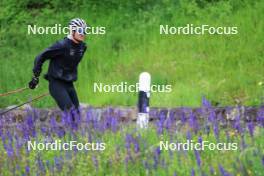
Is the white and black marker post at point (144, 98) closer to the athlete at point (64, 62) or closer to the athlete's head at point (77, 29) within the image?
the athlete at point (64, 62)

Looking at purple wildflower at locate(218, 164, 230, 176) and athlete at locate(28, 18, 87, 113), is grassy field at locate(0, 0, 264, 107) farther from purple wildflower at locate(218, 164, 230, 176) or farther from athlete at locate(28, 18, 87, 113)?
purple wildflower at locate(218, 164, 230, 176)

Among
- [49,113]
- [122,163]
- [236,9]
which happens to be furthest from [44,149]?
[236,9]

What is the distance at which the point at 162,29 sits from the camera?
14.9m

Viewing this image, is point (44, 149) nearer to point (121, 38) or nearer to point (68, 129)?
point (68, 129)

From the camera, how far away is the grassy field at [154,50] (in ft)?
42.9

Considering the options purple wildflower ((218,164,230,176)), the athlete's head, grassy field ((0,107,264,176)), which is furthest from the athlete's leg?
purple wildflower ((218,164,230,176))

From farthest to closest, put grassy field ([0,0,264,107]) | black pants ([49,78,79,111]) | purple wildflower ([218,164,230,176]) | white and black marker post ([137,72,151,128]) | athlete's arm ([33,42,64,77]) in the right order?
grassy field ([0,0,264,107]), black pants ([49,78,79,111]), athlete's arm ([33,42,64,77]), white and black marker post ([137,72,151,128]), purple wildflower ([218,164,230,176])

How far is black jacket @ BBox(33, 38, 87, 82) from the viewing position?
942cm

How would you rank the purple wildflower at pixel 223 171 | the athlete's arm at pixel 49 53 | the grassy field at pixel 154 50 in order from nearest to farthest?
the purple wildflower at pixel 223 171, the athlete's arm at pixel 49 53, the grassy field at pixel 154 50

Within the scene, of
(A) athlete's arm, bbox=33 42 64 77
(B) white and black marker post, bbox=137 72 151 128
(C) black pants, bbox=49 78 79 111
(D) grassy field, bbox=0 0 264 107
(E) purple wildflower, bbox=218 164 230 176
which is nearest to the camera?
(E) purple wildflower, bbox=218 164 230 176

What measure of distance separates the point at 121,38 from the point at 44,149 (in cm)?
776

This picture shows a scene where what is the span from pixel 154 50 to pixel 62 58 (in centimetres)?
513

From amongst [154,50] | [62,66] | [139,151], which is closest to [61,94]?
[62,66]

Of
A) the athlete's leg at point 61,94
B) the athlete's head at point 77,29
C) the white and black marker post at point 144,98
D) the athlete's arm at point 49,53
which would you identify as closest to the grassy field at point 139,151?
the white and black marker post at point 144,98
